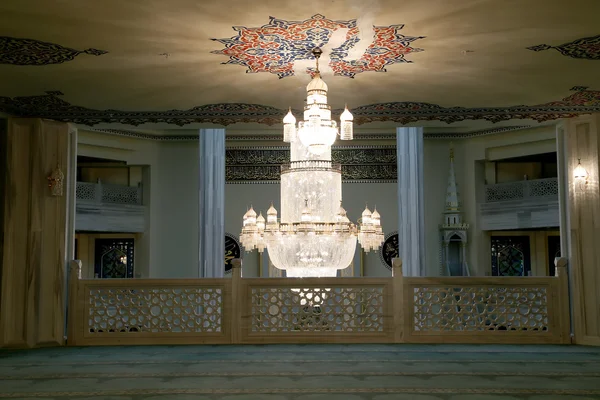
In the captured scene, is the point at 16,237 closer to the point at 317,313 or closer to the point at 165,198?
the point at 317,313

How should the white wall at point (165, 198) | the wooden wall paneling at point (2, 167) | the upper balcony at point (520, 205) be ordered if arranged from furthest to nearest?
the white wall at point (165, 198) → the upper balcony at point (520, 205) → the wooden wall paneling at point (2, 167)

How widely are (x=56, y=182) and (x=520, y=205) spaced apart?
7223mm

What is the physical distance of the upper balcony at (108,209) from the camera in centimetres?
1053

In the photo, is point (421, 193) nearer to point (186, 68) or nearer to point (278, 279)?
point (278, 279)

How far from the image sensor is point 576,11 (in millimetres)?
3525

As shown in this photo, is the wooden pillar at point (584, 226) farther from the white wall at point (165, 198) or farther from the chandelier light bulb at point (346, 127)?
the white wall at point (165, 198)

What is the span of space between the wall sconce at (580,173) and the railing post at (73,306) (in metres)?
4.31

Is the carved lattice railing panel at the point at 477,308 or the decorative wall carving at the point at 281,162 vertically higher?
the decorative wall carving at the point at 281,162

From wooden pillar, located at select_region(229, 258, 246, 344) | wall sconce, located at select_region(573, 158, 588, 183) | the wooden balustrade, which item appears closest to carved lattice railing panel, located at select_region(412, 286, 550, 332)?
the wooden balustrade

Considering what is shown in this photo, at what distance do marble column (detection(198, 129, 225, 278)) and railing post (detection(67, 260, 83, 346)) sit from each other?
11.0ft

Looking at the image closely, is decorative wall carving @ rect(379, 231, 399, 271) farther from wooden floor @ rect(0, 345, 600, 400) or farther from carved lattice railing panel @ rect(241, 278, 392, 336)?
wooden floor @ rect(0, 345, 600, 400)

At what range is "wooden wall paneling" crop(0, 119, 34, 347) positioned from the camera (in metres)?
5.57

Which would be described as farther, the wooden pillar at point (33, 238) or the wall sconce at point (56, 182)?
the wall sconce at point (56, 182)

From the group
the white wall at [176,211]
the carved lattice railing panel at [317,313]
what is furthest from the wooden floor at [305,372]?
the white wall at [176,211]
